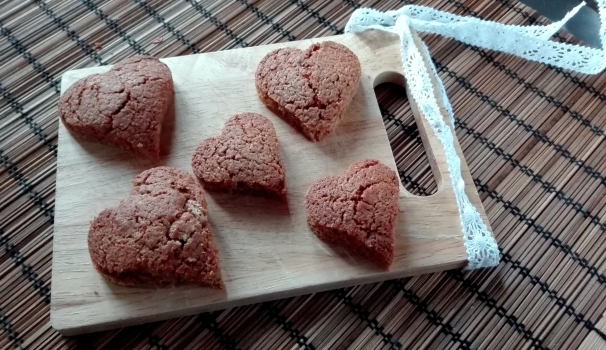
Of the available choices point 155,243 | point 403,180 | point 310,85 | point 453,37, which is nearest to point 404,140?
point 403,180

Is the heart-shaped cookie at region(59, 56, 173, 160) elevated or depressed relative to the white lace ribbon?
elevated

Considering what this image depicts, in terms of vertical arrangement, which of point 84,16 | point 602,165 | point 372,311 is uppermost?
point 84,16

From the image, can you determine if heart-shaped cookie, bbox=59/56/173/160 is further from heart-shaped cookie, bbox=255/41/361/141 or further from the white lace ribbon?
the white lace ribbon

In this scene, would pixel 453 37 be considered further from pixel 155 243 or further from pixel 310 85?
pixel 155 243

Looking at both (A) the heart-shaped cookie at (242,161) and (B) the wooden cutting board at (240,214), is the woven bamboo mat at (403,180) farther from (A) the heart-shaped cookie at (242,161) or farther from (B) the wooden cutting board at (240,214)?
(A) the heart-shaped cookie at (242,161)

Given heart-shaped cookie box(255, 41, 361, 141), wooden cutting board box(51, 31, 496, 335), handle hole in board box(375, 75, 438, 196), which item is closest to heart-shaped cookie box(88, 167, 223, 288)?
wooden cutting board box(51, 31, 496, 335)

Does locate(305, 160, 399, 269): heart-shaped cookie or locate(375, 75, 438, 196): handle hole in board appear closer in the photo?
locate(305, 160, 399, 269): heart-shaped cookie

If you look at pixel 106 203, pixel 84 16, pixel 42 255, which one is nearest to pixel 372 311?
pixel 106 203

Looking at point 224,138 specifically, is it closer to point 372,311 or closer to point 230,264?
point 230,264
